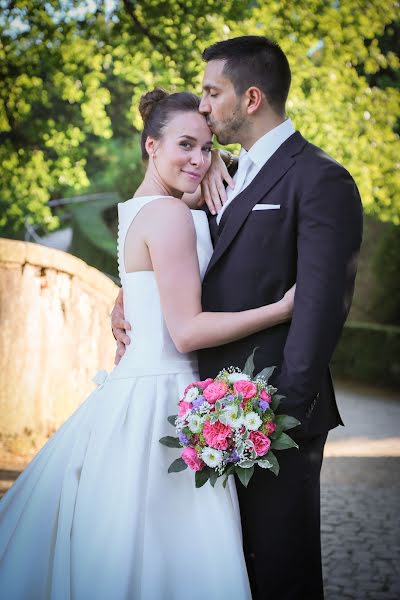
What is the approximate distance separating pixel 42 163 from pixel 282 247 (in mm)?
10578

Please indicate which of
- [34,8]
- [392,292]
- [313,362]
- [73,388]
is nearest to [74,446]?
[313,362]

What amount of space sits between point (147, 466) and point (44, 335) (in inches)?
182

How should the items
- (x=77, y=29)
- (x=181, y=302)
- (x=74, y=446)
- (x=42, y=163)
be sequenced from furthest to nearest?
(x=42, y=163)
(x=77, y=29)
(x=74, y=446)
(x=181, y=302)

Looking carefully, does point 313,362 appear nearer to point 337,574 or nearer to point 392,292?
point 337,574

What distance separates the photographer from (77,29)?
437 inches

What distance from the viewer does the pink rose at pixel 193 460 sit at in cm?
274

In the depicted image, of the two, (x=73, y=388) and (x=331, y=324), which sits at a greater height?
(x=73, y=388)

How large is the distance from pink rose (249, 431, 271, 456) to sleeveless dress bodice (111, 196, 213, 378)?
1.93ft

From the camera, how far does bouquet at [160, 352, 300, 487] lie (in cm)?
268

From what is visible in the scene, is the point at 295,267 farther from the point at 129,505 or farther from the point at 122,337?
the point at 129,505

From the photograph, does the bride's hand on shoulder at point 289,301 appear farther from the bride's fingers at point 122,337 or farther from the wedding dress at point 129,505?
the bride's fingers at point 122,337

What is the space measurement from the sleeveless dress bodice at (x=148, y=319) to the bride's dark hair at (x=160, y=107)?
0.33 meters

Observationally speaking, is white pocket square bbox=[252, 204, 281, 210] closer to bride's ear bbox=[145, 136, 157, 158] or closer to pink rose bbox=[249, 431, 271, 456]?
bride's ear bbox=[145, 136, 157, 158]

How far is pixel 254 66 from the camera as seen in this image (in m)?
3.10
